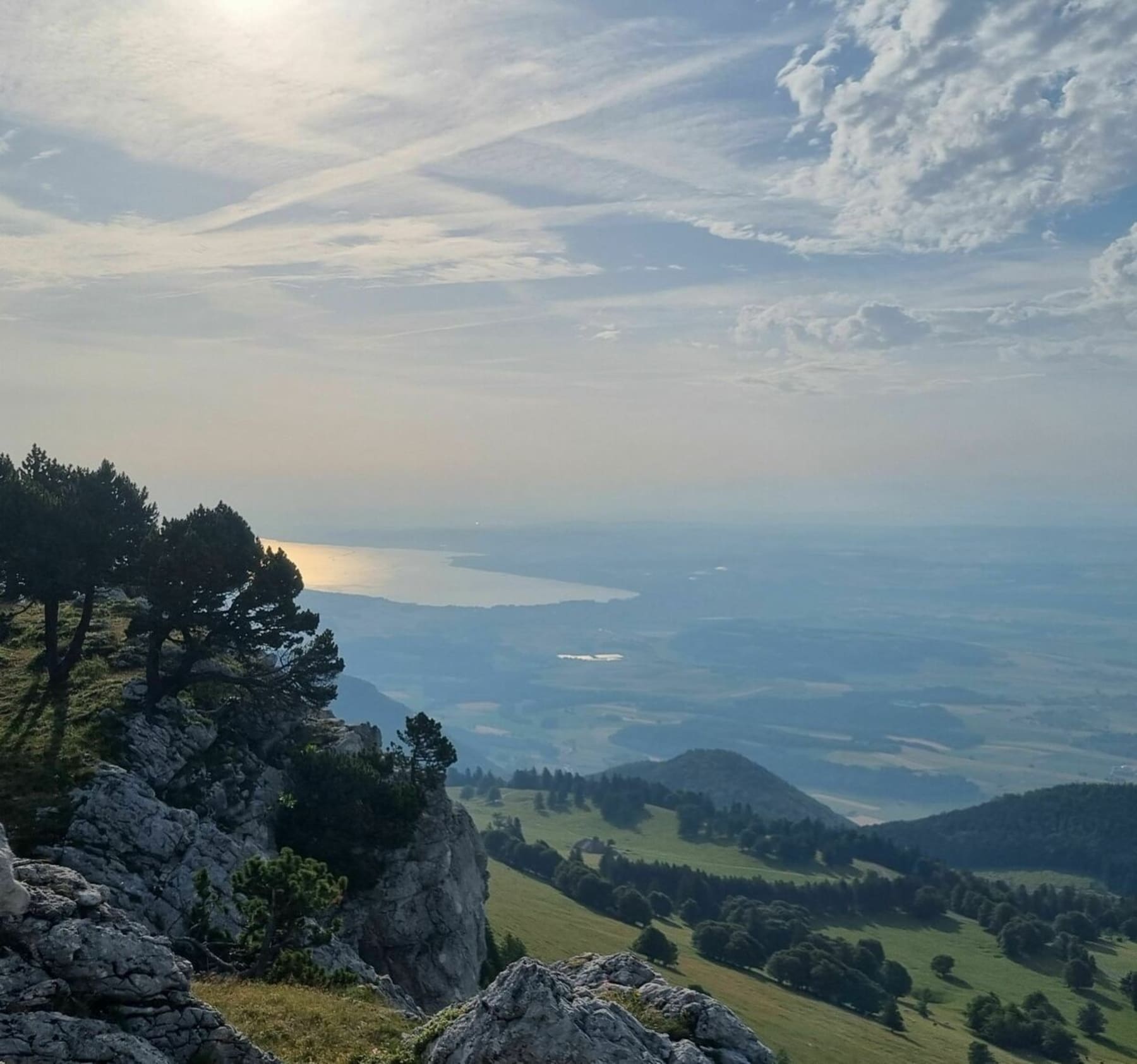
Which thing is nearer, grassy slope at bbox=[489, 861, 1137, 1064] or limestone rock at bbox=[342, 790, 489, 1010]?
limestone rock at bbox=[342, 790, 489, 1010]

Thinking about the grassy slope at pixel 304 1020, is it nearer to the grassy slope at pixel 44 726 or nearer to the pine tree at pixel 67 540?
the grassy slope at pixel 44 726

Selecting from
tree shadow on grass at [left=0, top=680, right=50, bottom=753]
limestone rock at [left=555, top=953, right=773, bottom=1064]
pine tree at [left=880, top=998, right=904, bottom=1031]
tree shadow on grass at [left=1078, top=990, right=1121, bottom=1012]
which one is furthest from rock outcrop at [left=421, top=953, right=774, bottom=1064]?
tree shadow on grass at [left=1078, top=990, right=1121, bottom=1012]

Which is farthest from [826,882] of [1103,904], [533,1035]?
[533,1035]

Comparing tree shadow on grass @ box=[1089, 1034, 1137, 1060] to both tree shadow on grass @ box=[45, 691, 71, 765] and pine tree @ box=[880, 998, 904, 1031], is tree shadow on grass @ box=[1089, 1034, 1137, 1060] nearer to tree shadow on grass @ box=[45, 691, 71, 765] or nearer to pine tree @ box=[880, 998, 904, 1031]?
pine tree @ box=[880, 998, 904, 1031]

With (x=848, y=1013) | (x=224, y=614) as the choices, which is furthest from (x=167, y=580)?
(x=848, y=1013)

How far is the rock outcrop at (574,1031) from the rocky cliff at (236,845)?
1850 centimetres

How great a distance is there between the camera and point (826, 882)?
19888cm

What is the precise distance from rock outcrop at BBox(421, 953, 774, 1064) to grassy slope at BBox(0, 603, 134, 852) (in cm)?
2645

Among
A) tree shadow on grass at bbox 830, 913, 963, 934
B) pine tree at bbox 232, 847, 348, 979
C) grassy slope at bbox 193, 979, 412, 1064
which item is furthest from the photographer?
tree shadow on grass at bbox 830, 913, 963, 934

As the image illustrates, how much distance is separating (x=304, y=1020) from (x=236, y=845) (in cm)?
1931

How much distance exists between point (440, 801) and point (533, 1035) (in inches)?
1701

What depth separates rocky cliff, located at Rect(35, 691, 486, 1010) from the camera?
137ft

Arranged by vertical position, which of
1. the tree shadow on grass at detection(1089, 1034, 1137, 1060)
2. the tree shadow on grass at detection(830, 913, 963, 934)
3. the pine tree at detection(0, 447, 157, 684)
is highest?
the pine tree at detection(0, 447, 157, 684)

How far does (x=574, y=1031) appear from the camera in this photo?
2262cm
